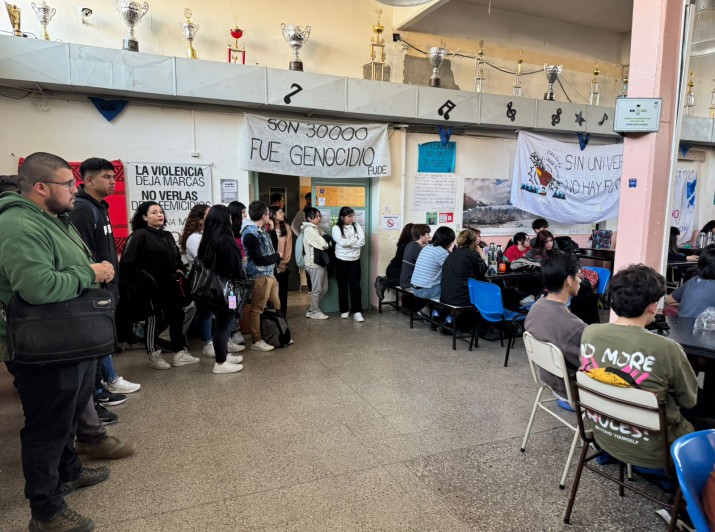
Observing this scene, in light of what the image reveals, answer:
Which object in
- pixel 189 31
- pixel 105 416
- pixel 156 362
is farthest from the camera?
pixel 189 31

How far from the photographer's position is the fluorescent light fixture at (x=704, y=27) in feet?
13.6

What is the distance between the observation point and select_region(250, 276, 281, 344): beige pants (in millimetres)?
4664

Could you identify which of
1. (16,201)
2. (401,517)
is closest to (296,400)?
(401,517)

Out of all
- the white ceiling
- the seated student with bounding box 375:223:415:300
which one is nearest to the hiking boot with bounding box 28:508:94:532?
the seated student with bounding box 375:223:415:300

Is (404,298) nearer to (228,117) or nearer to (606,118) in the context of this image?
(228,117)

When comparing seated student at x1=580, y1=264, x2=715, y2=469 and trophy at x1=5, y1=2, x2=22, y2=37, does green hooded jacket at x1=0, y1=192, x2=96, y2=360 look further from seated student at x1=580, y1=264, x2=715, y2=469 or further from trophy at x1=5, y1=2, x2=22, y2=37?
trophy at x1=5, y1=2, x2=22, y2=37

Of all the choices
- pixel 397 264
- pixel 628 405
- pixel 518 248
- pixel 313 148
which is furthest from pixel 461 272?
pixel 628 405

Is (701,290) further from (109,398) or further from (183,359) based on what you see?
(109,398)

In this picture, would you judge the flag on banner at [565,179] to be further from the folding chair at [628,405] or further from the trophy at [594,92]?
the folding chair at [628,405]

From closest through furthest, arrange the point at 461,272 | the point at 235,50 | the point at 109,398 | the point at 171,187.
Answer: the point at 109,398 < the point at 461,272 < the point at 171,187 < the point at 235,50

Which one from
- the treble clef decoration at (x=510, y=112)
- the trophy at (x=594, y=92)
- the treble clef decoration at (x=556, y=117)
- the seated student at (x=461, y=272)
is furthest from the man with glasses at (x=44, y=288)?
the trophy at (x=594, y=92)

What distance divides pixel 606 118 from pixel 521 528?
6.72 meters

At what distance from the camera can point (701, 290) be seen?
3201 millimetres

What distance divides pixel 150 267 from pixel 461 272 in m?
3.01
